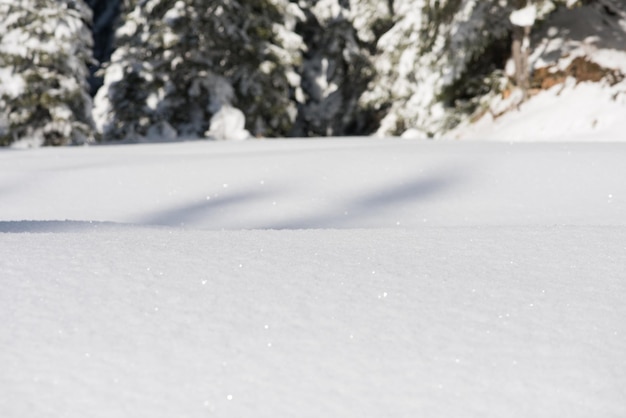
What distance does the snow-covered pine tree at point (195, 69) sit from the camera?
50.9 feet

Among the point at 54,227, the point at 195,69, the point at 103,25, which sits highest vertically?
the point at 54,227

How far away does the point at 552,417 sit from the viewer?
130 cm

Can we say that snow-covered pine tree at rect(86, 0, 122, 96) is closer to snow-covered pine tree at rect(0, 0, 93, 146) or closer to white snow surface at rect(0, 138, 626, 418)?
snow-covered pine tree at rect(0, 0, 93, 146)

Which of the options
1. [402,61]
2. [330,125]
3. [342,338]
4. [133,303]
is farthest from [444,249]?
[330,125]

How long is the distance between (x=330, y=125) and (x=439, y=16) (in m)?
6.80

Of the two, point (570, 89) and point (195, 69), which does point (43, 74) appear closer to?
point (195, 69)

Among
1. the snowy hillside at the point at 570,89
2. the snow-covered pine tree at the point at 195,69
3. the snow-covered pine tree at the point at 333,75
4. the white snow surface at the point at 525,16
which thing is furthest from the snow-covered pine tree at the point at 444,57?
the snow-covered pine tree at the point at 195,69

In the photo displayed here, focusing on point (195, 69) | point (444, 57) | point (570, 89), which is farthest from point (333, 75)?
point (570, 89)

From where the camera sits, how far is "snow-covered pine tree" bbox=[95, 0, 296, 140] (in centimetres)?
1552

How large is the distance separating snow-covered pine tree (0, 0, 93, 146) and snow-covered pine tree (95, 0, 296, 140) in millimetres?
899

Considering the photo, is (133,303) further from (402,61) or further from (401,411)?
(402,61)

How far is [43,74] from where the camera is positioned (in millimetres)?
14750

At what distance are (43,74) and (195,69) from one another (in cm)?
292

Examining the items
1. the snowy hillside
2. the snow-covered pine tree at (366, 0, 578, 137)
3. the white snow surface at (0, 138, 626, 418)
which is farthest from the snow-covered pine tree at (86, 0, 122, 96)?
the white snow surface at (0, 138, 626, 418)
